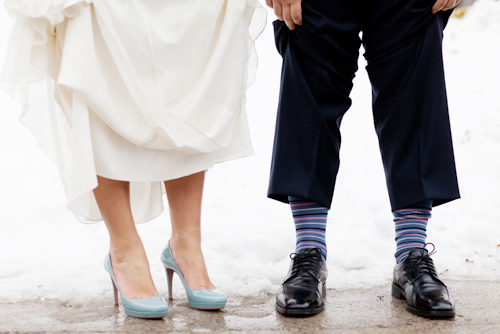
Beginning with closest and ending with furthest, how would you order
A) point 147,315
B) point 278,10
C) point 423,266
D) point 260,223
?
point 147,315, point 423,266, point 278,10, point 260,223

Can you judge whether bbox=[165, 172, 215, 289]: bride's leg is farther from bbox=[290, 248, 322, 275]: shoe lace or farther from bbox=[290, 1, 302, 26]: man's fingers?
bbox=[290, 1, 302, 26]: man's fingers

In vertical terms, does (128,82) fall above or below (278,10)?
below

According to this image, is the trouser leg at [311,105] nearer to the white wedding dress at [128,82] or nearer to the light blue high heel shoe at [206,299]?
the white wedding dress at [128,82]

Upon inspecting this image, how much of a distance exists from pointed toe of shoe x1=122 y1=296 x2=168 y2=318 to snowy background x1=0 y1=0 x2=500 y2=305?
194mm

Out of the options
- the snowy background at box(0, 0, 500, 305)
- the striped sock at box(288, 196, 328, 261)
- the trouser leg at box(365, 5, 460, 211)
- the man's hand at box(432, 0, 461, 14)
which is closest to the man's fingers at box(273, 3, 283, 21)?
the trouser leg at box(365, 5, 460, 211)

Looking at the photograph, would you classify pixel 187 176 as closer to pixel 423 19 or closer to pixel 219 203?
pixel 423 19

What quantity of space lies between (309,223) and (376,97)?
35 cm

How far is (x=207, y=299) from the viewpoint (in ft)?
3.39

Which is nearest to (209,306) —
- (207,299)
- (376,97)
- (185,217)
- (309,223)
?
(207,299)

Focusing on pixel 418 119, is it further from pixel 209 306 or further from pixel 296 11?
pixel 209 306

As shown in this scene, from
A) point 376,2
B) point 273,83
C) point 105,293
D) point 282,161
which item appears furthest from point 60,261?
point 273,83

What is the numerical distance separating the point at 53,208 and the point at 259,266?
100cm

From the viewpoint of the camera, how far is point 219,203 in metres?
2.01

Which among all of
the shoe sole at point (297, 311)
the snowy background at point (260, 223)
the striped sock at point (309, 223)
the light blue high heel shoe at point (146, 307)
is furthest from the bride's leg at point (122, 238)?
the striped sock at point (309, 223)
